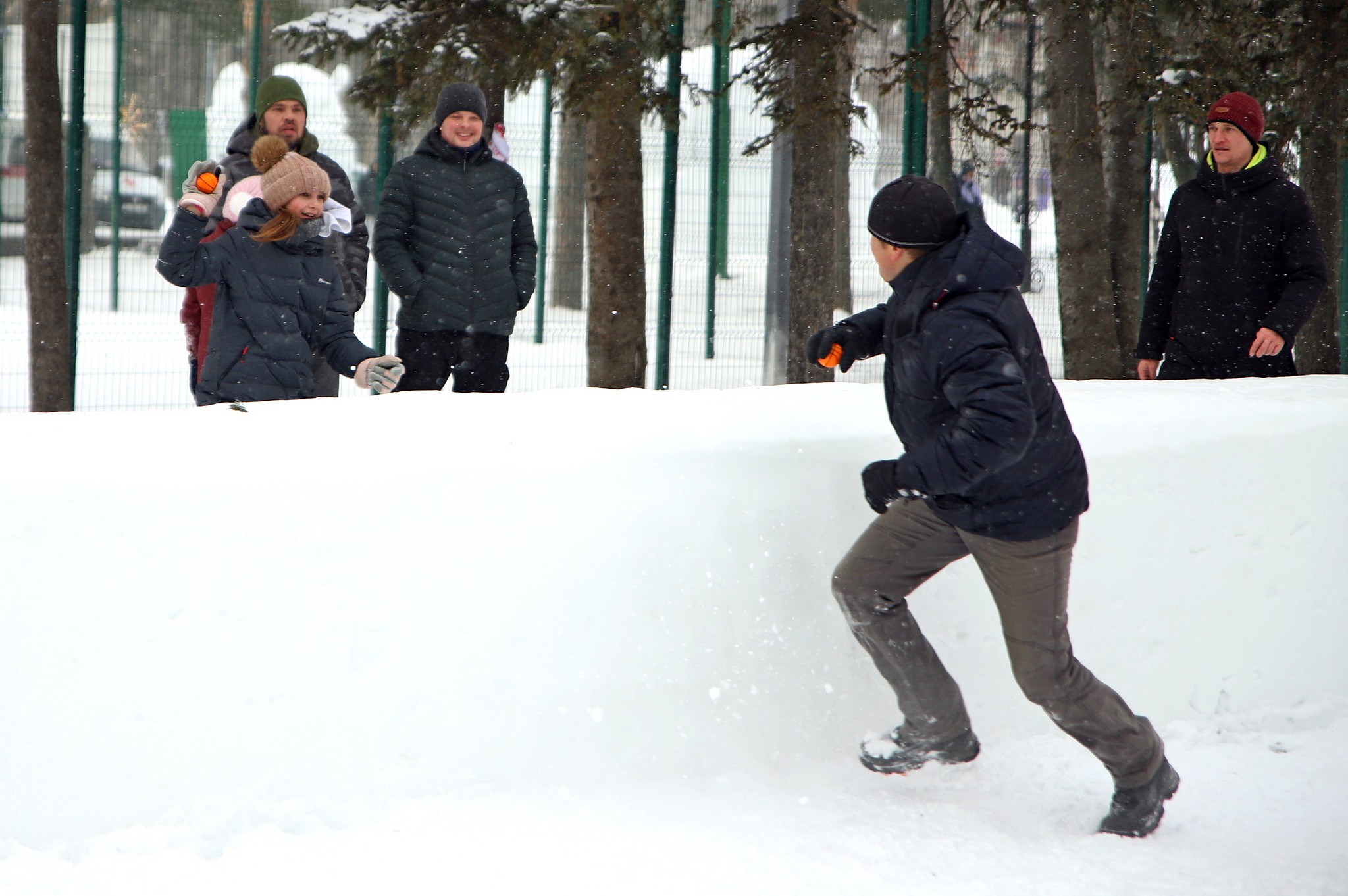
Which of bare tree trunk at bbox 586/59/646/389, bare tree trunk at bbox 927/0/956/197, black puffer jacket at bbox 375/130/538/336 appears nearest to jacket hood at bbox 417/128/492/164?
black puffer jacket at bbox 375/130/538/336

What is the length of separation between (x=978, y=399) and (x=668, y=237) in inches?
221

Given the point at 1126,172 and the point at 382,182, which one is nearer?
the point at 382,182

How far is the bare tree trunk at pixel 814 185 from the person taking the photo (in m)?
7.47

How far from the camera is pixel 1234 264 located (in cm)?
527

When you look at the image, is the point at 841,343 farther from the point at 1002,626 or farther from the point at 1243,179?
the point at 1243,179

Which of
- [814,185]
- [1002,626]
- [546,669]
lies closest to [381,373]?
[546,669]

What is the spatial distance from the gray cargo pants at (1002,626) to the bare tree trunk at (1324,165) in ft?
20.6

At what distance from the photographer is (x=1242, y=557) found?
4.24 meters

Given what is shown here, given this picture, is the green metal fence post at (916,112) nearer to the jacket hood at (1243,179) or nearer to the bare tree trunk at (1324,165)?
the bare tree trunk at (1324,165)

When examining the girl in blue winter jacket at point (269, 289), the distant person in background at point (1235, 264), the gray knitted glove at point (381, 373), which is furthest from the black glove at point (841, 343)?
the distant person in background at point (1235, 264)

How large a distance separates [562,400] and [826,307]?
458cm

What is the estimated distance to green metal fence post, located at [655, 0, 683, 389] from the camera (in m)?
8.13

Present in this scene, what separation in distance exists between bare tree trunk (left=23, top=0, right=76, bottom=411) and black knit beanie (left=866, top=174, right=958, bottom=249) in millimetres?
5325

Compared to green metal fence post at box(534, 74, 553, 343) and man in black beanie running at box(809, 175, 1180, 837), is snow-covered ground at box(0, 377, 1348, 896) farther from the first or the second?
green metal fence post at box(534, 74, 553, 343)
